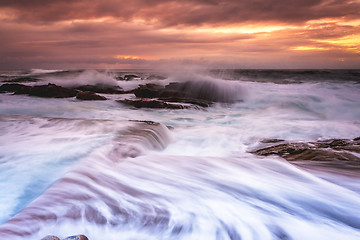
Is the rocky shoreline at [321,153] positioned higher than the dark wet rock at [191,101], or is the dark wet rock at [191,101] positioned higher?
the dark wet rock at [191,101]

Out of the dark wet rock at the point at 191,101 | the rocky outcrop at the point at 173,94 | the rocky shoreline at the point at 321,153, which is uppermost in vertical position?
the rocky outcrop at the point at 173,94

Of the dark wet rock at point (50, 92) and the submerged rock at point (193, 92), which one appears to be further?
the submerged rock at point (193, 92)


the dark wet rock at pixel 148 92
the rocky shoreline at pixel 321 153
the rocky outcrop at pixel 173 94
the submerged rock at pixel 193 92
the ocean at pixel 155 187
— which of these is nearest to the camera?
the ocean at pixel 155 187

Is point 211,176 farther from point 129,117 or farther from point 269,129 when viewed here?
point 129,117

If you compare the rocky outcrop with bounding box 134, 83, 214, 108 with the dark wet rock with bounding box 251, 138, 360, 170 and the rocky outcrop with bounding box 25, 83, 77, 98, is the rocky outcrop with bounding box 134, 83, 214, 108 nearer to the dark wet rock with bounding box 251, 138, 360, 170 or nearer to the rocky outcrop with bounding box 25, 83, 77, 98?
the rocky outcrop with bounding box 25, 83, 77, 98

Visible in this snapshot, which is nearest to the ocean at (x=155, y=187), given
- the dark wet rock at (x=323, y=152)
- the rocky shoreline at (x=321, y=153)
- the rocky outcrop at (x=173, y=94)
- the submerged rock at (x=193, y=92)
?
the rocky shoreline at (x=321, y=153)

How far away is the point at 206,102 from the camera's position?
11.1 meters

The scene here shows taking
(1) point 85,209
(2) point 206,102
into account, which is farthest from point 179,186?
(2) point 206,102

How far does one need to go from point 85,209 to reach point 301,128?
5.78 meters

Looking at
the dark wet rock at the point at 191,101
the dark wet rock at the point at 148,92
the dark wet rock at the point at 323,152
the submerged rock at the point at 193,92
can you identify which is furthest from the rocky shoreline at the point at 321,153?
the dark wet rock at the point at 148,92

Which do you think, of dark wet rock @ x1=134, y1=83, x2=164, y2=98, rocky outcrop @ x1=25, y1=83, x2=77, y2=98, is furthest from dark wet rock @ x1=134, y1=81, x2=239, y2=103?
rocky outcrop @ x1=25, y1=83, x2=77, y2=98

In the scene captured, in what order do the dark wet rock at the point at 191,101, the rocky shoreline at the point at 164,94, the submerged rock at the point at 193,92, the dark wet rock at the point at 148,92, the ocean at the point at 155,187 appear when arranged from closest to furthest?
the ocean at the point at 155,187 < the rocky shoreline at the point at 164,94 < the dark wet rock at the point at 191,101 < the submerged rock at the point at 193,92 < the dark wet rock at the point at 148,92

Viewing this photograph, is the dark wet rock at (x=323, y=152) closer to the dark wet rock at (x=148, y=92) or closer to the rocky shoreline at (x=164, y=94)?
the rocky shoreline at (x=164, y=94)

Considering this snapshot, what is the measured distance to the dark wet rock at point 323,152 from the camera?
137 inches
